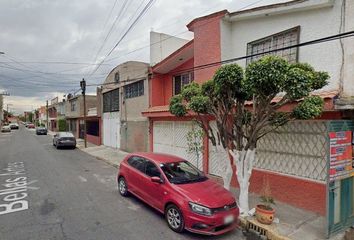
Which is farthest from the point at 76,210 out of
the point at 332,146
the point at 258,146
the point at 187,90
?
the point at 332,146

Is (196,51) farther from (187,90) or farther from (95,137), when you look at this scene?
(95,137)

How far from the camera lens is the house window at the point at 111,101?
1984 centimetres

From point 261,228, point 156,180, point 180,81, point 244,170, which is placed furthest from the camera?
point 180,81

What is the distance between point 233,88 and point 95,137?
2092 centimetres

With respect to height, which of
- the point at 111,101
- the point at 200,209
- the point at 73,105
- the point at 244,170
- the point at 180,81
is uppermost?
the point at 180,81

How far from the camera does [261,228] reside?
563 centimetres

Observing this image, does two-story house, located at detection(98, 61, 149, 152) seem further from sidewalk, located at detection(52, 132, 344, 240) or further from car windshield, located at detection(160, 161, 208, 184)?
sidewalk, located at detection(52, 132, 344, 240)

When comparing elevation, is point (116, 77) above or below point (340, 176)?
above

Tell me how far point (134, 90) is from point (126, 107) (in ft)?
5.37

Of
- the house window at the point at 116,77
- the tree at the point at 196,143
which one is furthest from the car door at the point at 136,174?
the house window at the point at 116,77

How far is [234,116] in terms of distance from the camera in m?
6.53

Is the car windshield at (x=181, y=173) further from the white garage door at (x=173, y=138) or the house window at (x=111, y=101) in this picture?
the house window at (x=111, y=101)

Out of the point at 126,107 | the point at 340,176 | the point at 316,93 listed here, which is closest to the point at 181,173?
the point at 340,176

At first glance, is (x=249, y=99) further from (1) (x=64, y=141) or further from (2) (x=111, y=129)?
(1) (x=64, y=141)
